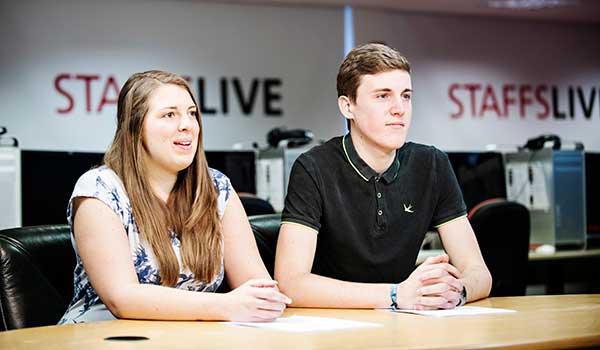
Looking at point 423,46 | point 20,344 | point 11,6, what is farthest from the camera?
point 423,46

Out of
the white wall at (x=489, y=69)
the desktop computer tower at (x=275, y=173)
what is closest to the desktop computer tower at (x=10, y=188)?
the desktop computer tower at (x=275, y=173)

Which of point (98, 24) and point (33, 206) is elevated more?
point (98, 24)

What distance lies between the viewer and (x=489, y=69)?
324 inches

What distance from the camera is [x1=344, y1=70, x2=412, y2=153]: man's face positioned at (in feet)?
7.41

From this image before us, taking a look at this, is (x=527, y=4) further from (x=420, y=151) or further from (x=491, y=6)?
(x=420, y=151)

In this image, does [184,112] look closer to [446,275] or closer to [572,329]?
[446,275]

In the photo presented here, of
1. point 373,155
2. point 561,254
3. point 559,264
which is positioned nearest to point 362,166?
point 373,155

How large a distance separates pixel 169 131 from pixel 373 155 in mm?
607

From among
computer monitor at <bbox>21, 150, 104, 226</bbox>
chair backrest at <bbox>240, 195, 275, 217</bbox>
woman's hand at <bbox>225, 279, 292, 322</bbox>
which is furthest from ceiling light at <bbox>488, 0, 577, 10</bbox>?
woman's hand at <bbox>225, 279, 292, 322</bbox>

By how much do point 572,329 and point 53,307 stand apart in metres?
1.23

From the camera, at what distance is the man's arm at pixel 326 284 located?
76.4 inches

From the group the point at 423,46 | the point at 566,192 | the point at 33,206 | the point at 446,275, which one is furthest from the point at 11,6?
the point at 446,275

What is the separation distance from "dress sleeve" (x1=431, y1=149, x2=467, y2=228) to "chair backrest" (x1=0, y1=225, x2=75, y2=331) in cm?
103

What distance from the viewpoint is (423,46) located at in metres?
7.98
